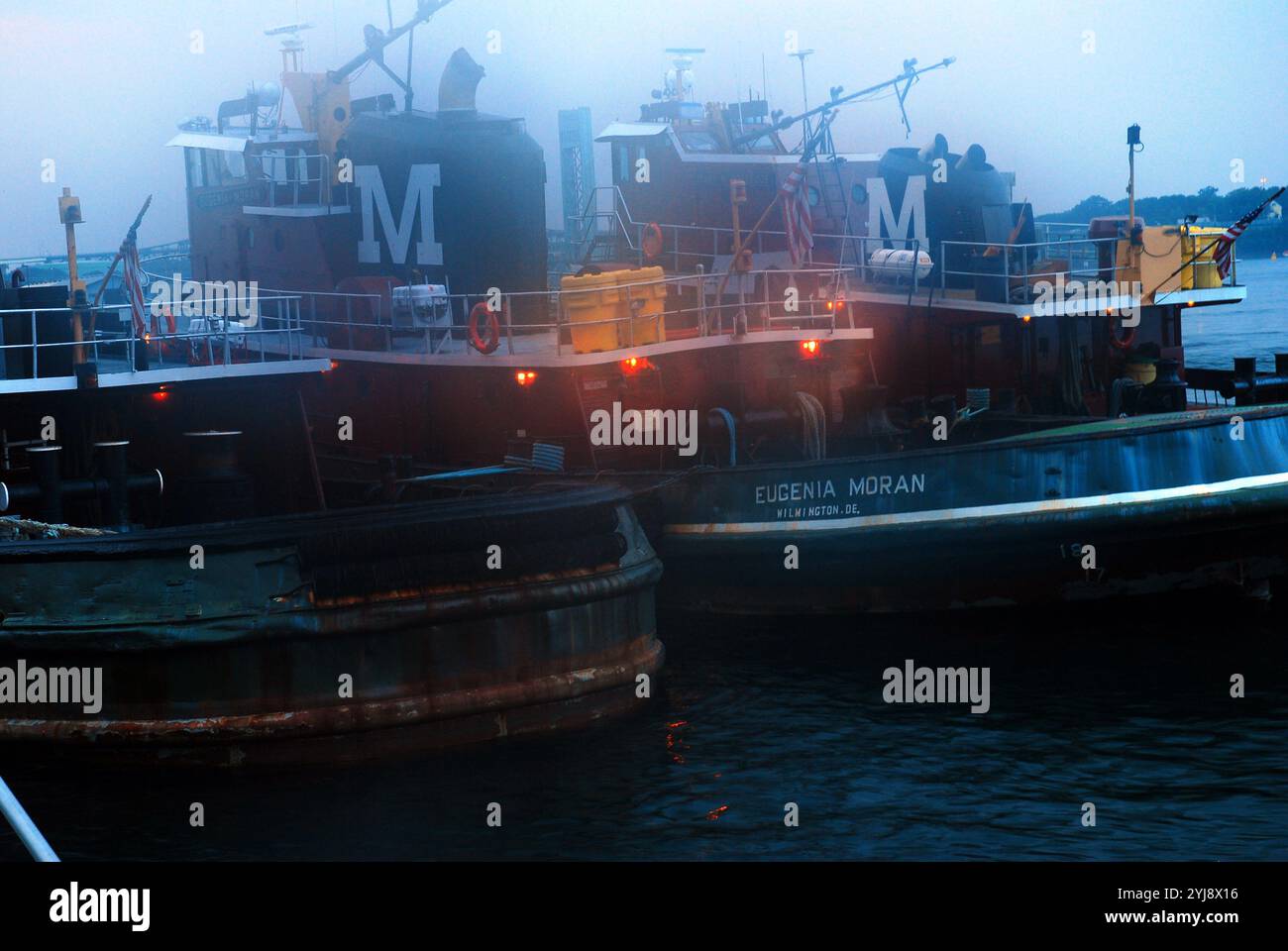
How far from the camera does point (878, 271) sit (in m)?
21.2

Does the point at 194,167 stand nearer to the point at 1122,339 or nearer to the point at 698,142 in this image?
the point at 698,142

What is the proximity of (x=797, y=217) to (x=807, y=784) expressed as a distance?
10507 millimetres

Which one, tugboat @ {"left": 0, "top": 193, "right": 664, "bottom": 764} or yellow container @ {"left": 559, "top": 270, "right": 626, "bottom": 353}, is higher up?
yellow container @ {"left": 559, "top": 270, "right": 626, "bottom": 353}

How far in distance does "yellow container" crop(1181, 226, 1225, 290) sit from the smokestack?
406 inches

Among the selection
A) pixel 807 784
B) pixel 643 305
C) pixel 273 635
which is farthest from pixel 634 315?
pixel 807 784

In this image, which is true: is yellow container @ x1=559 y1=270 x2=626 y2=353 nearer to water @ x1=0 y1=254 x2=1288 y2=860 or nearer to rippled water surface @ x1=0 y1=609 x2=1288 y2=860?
water @ x1=0 y1=254 x2=1288 y2=860

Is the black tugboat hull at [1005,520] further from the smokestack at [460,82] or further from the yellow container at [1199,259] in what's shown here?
the smokestack at [460,82]

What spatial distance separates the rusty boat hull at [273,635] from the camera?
11242 millimetres

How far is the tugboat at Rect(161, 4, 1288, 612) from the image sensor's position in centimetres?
1580

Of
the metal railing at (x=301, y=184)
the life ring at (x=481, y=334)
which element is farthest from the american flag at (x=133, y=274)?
the metal railing at (x=301, y=184)
